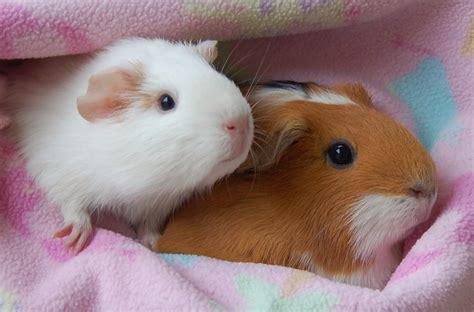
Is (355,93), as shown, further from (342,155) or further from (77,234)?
(77,234)

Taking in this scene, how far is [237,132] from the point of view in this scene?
1.00 metres

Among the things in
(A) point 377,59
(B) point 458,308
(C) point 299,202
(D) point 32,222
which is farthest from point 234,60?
(B) point 458,308

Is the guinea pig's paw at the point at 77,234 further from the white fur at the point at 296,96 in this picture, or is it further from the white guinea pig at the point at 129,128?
the white fur at the point at 296,96

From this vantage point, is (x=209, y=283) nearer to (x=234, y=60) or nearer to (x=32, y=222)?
(x=32, y=222)

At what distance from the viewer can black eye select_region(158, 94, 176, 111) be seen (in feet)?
3.44

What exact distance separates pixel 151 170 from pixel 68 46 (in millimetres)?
305

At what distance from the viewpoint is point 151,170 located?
3.42ft

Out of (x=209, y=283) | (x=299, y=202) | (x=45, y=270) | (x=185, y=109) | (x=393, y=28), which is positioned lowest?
(x=45, y=270)

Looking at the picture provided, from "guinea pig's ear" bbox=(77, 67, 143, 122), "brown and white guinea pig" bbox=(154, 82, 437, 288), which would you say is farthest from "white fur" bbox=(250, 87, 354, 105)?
"guinea pig's ear" bbox=(77, 67, 143, 122)

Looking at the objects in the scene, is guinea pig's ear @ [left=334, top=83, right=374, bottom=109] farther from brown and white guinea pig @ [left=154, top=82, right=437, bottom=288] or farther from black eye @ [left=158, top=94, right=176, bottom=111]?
black eye @ [left=158, top=94, right=176, bottom=111]

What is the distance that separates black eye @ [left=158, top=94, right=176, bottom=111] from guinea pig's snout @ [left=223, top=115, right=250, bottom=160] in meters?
0.10

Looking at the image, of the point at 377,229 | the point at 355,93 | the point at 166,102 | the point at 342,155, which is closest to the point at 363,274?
the point at 377,229

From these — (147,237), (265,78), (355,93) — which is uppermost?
(355,93)

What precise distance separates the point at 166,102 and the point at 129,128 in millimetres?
73
